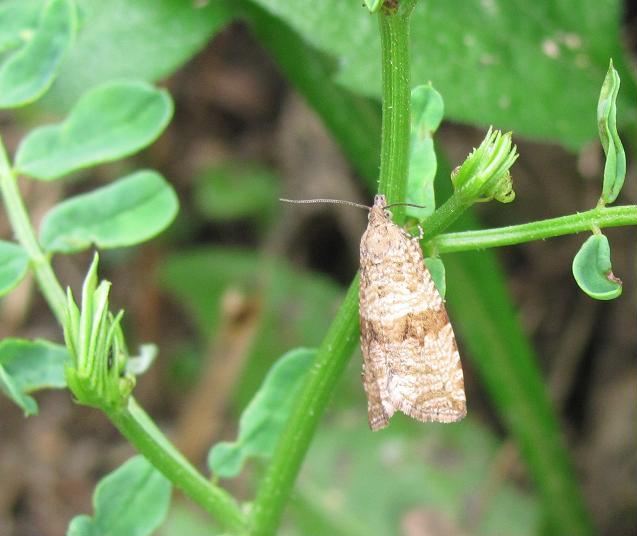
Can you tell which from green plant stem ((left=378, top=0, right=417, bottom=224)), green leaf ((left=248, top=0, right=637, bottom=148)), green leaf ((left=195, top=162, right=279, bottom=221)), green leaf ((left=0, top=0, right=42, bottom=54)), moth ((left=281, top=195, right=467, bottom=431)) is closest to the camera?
green plant stem ((left=378, top=0, right=417, bottom=224))

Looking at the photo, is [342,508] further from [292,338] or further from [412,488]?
Answer: [292,338]

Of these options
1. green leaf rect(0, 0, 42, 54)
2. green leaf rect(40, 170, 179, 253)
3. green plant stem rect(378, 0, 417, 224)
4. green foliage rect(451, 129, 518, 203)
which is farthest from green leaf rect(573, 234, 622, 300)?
green leaf rect(0, 0, 42, 54)

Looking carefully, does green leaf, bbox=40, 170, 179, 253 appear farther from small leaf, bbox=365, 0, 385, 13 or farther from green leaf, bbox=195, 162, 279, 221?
green leaf, bbox=195, 162, 279, 221

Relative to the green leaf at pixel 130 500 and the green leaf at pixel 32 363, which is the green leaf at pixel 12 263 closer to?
the green leaf at pixel 32 363

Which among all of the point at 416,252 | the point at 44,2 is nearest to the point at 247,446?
the point at 416,252

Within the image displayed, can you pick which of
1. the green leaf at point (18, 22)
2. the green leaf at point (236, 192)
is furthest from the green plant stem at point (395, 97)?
the green leaf at point (236, 192)

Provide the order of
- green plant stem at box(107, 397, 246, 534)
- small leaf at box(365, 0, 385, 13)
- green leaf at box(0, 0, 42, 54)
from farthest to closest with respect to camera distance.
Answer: green leaf at box(0, 0, 42, 54) < green plant stem at box(107, 397, 246, 534) < small leaf at box(365, 0, 385, 13)

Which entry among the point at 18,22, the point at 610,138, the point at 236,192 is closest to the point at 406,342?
the point at 610,138
